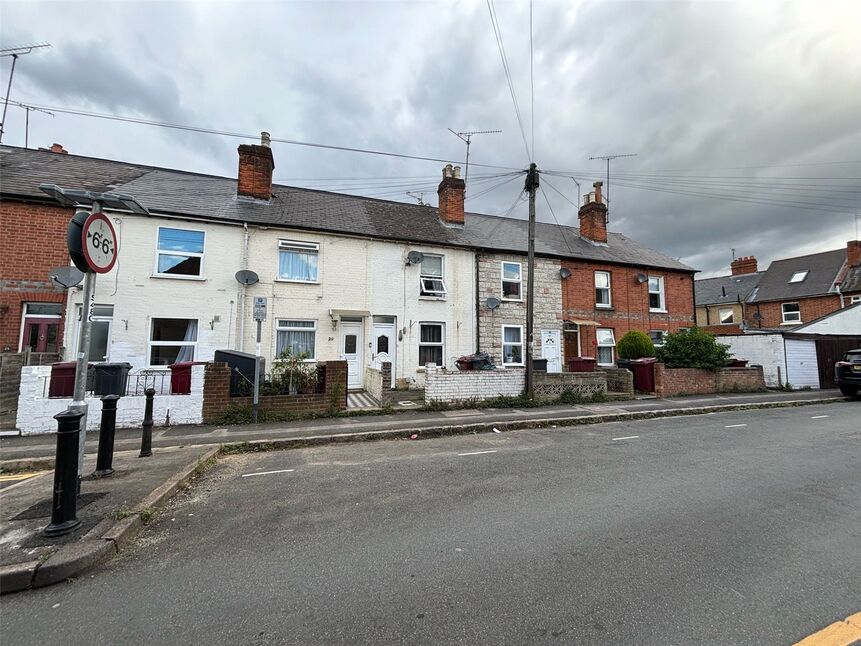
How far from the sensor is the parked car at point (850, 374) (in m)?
13.8

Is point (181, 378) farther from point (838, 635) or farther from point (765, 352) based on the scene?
point (765, 352)

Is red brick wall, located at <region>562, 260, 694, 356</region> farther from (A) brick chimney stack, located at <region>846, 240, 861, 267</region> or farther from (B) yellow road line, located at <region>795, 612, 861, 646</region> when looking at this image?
(A) brick chimney stack, located at <region>846, 240, 861, 267</region>

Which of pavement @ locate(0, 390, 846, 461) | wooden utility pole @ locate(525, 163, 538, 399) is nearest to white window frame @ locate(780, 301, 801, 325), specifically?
pavement @ locate(0, 390, 846, 461)

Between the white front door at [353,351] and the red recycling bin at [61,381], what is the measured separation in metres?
7.16

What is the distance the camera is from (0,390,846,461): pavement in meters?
7.38

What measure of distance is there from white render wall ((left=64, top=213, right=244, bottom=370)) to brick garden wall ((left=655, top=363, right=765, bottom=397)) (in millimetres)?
14878

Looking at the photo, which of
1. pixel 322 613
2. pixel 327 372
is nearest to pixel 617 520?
pixel 322 613

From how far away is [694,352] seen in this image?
1467cm

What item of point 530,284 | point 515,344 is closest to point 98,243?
point 530,284

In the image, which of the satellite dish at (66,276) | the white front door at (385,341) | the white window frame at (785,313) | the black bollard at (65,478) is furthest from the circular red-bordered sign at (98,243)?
the white window frame at (785,313)

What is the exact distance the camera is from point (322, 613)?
8.57 ft

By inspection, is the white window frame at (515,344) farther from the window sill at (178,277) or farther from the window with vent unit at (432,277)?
the window sill at (178,277)

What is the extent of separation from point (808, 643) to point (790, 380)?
19186mm

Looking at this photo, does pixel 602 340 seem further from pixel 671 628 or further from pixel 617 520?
pixel 671 628
